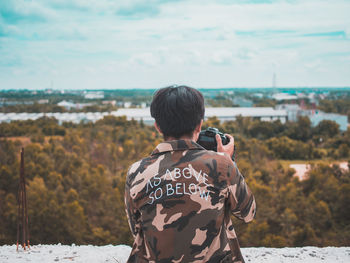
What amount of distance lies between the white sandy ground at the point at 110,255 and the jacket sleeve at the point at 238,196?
2.19 meters

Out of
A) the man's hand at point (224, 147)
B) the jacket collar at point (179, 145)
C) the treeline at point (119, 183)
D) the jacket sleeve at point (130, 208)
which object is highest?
the jacket collar at point (179, 145)

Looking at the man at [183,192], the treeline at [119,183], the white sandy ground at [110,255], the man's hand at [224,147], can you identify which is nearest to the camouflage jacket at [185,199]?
the man at [183,192]

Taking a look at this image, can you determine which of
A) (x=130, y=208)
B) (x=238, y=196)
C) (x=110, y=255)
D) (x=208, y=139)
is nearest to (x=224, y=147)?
(x=208, y=139)

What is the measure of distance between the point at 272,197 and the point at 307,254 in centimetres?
722

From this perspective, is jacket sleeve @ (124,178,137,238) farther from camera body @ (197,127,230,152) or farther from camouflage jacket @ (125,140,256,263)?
camera body @ (197,127,230,152)

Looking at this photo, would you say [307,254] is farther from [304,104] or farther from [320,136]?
[304,104]

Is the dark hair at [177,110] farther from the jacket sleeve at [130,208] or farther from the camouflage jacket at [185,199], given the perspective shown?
the jacket sleeve at [130,208]

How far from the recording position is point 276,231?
8.98 meters

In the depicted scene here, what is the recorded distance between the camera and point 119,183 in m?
10.6

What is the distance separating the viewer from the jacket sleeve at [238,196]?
0.94m

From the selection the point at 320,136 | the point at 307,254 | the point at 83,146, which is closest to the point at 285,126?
the point at 320,136

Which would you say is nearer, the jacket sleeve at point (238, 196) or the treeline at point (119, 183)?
the jacket sleeve at point (238, 196)

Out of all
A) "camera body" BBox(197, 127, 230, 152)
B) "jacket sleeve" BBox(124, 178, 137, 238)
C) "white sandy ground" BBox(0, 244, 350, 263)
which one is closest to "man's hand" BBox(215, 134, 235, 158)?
"camera body" BBox(197, 127, 230, 152)

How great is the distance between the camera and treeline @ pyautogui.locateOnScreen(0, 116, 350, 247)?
8.45 m
